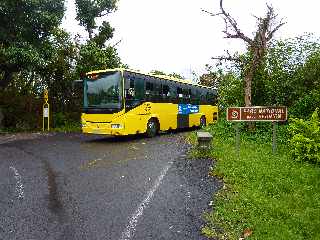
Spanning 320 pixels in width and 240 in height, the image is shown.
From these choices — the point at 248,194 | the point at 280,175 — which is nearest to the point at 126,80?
the point at 280,175

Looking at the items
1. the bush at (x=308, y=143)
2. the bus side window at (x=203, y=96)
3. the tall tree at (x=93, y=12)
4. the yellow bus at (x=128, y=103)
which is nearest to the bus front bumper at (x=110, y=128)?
the yellow bus at (x=128, y=103)

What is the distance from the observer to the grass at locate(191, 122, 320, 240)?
22.1 feet

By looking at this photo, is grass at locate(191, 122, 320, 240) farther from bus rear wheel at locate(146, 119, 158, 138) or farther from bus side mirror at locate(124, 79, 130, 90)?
bus rear wheel at locate(146, 119, 158, 138)

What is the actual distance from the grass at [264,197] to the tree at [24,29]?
477 inches

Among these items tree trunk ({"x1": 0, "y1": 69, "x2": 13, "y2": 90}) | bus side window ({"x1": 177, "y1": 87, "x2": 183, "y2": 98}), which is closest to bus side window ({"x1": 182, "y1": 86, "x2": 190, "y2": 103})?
bus side window ({"x1": 177, "y1": 87, "x2": 183, "y2": 98})

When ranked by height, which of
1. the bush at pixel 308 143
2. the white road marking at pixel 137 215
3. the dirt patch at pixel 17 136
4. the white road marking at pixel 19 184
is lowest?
the white road marking at pixel 137 215

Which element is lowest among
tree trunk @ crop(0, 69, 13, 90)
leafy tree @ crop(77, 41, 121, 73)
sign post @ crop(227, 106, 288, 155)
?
sign post @ crop(227, 106, 288, 155)

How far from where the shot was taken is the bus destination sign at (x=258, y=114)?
12.5 m

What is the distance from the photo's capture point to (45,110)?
2314 cm

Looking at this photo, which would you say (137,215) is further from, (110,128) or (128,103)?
(128,103)

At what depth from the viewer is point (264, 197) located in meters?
8.31

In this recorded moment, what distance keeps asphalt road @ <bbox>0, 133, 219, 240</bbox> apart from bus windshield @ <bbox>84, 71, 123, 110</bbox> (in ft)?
10.2

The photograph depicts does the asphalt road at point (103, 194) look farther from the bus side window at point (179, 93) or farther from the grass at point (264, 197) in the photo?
the bus side window at point (179, 93)

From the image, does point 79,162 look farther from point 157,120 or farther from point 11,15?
point 11,15
